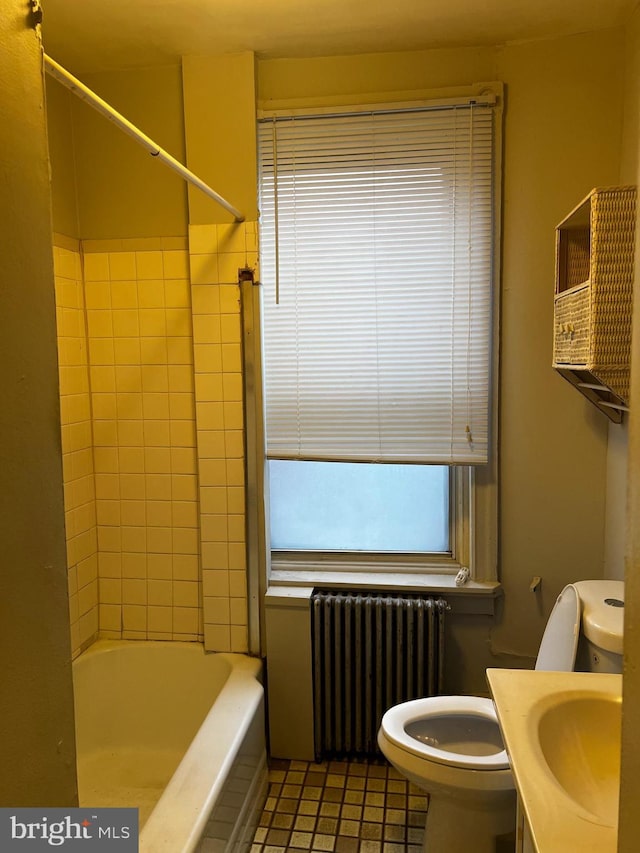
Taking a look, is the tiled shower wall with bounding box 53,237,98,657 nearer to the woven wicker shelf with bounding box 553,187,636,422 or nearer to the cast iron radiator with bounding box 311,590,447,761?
the cast iron radiator with bounding box 311,590,447,761

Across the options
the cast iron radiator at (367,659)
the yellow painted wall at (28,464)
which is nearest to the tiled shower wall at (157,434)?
the cast iron radiator at (367,659)

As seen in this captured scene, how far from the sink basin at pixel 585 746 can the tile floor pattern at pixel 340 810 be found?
92cm

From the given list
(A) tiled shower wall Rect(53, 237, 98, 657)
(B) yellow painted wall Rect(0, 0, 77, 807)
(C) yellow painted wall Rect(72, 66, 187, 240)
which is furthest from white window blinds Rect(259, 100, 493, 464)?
(B) yellow painted wall Rect(0, 0, 77, 807)

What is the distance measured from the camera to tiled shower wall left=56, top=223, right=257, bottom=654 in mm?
2188

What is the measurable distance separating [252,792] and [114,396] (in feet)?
4.88

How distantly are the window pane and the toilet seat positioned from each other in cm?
61

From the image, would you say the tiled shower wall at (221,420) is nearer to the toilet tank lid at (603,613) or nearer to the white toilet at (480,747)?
the white toilet at (480,747)

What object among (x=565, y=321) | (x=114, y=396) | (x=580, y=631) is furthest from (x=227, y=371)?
(x=580, y=631)

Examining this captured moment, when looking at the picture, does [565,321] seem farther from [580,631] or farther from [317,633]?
[317,633]

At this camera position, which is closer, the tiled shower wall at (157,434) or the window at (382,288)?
the window at (382,288)

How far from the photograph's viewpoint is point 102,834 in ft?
3.14

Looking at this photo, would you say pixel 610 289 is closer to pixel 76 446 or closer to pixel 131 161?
pixel 131 161

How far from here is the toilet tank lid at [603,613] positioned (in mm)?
1503

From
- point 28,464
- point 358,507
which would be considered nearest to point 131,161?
point 358,507
